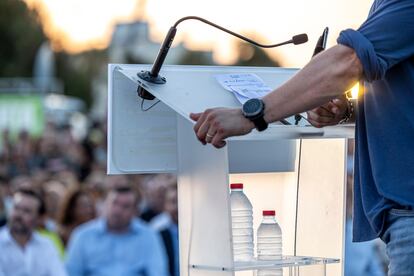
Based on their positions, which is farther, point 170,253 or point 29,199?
point 170,253

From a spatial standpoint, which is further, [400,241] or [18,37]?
[18,37]

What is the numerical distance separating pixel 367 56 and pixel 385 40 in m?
0.08

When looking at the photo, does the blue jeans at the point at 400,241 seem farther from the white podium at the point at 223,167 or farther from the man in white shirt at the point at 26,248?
the man in white shirt at the point at 26,248

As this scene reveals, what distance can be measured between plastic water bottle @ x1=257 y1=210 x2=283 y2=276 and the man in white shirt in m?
5.60

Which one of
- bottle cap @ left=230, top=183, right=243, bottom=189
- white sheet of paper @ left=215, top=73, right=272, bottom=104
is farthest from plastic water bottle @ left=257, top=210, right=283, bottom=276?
white sheet of paper @ left=215, top=73, right=272, bottom=104

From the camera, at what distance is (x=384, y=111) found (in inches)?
130

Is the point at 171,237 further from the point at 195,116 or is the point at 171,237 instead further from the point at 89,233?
the point at 195,116

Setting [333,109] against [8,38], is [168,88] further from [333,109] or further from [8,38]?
[8,38]

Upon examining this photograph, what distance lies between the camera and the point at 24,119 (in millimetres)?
27219

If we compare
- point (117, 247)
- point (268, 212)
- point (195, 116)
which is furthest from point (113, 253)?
point (195, 116)

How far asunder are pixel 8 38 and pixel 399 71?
52848 millimetres

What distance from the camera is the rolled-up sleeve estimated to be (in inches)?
125

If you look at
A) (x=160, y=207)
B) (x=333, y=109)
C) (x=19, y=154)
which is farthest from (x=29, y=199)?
(x=19, y=154)

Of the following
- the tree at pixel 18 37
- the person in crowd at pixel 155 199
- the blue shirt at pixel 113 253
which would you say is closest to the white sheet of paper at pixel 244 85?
the blue shirt at pixel 113 253
